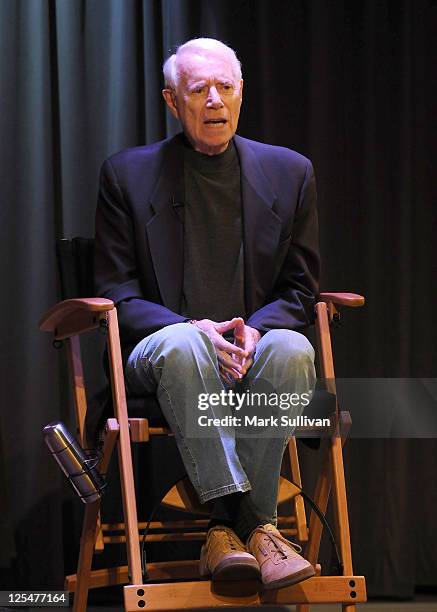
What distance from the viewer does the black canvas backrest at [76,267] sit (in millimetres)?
2875

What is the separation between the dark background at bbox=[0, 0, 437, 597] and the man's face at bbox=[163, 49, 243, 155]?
0.45 m

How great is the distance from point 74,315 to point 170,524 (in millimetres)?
712

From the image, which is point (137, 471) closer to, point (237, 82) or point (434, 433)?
point (434, 433)

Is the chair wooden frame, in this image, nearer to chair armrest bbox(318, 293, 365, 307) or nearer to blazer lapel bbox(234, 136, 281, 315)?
chair armrest bbox(318, 293, 365, 307)

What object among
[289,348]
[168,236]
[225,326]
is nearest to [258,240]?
[168,236]

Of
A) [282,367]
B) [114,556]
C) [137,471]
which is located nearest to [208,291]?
[282,367]

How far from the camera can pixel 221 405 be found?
7.46ft

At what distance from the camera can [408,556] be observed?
10.6 ft

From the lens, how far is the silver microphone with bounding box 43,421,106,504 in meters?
2.44

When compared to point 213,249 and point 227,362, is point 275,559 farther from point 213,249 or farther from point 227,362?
point 213,249

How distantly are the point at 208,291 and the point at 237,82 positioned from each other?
63cm

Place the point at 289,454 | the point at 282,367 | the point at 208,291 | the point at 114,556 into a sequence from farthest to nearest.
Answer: the point at 114,556 < the point at 289,454 < the point at 208,291 < the point at 282,367

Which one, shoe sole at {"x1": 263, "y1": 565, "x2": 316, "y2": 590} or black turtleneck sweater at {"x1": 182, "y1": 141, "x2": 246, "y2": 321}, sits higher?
black turtleneck sweater at {"x1": 182, "y1": 141, "x2": 246, "y2": 321}

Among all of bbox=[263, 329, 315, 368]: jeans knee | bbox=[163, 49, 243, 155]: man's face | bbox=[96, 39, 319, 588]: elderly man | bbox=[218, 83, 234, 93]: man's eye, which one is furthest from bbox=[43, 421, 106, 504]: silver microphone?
bbox=[218, 83, 234, 93]: man's eye
